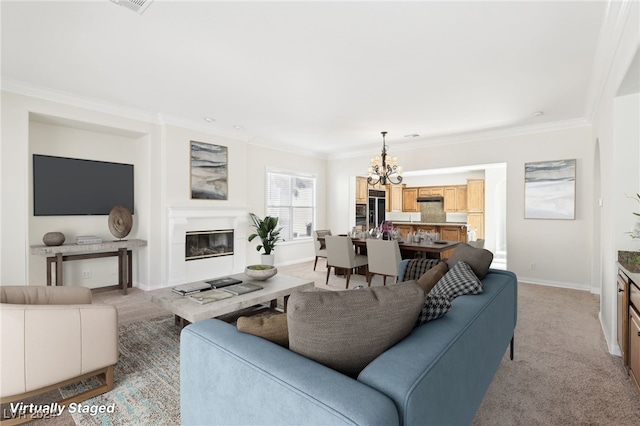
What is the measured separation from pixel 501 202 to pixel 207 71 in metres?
8.49

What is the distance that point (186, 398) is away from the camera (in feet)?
4.64

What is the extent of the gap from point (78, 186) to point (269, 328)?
4589 millimetres

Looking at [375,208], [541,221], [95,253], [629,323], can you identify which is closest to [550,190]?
[541,221]

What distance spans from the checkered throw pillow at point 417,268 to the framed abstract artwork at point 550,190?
2.97 m

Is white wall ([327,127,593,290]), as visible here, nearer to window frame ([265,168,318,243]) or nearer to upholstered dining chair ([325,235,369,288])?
upholstered dining chair ([325,235,369,288])

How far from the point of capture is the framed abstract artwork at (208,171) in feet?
17.2

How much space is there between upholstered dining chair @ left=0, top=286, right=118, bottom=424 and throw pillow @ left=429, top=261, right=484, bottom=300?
2.14m

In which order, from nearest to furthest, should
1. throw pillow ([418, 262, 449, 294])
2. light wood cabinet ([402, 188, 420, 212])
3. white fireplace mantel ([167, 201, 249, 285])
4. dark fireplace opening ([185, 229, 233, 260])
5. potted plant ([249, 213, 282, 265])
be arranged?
throw pillow ([418, 262, 449, 294]) → white fireplace mantel ([167, 201, 249, 285]) → dark fireplace opening ([185, 229, 233, 260]) → potted plant ([249, 213, 282, 265]) → light wood cabinet ([402, 188, 420, 212])

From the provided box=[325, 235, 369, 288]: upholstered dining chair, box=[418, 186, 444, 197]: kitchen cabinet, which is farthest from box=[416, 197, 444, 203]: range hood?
box=[325, 235, 369, 288]: upholstered dining chair

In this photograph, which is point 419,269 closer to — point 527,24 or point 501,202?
point 527,24

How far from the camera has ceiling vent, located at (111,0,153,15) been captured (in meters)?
2.17

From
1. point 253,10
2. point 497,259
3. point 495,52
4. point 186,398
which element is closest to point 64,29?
point 253,10

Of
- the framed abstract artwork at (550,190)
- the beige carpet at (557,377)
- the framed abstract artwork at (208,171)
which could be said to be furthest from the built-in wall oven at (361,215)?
the beige carpet at (557,377)

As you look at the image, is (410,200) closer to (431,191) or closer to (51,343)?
(431,191)
